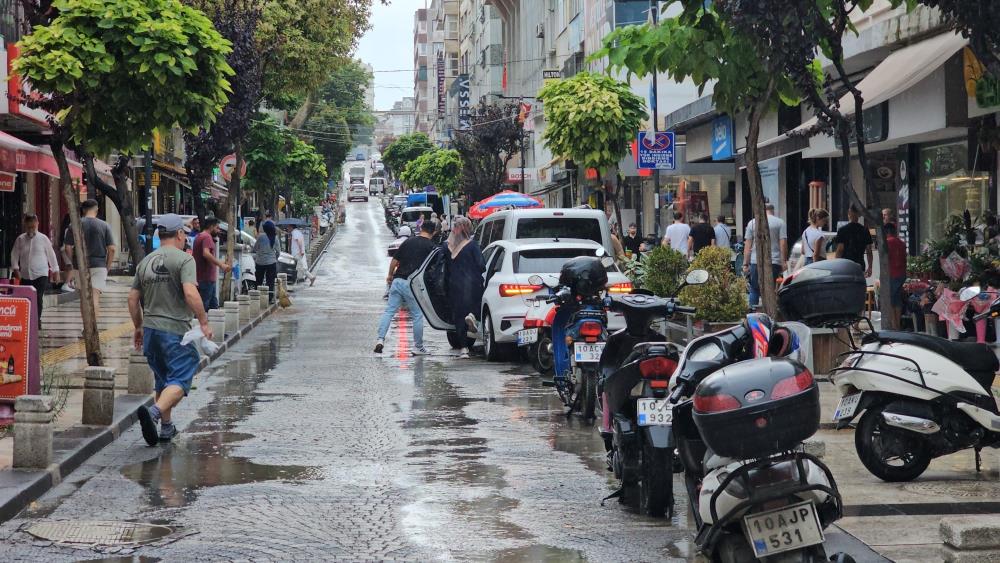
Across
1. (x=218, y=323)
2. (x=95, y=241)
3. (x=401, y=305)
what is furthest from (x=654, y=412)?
(x=95, y=241)

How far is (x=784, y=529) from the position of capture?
17.6 feet

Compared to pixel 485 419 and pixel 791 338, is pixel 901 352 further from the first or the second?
pixel 485 419

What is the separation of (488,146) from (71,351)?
5568 cm

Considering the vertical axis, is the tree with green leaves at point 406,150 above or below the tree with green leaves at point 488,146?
above

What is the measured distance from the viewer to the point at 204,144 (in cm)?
3148

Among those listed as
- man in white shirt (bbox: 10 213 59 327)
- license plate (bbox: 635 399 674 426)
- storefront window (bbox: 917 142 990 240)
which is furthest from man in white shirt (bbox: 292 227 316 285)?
license plate (bbox: 635 399 674 426)

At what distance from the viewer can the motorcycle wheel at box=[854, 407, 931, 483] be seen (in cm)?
882

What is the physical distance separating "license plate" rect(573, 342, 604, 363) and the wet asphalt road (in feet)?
2.10

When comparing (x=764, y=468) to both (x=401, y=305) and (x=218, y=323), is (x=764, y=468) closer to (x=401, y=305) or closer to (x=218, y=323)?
(x=401, y=305)

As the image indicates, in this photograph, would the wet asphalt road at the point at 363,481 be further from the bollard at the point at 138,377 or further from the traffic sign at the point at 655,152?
the traffic sign at the point at 655,152

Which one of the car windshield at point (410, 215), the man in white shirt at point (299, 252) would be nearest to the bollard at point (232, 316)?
the man in white shirt at point (299, 252)

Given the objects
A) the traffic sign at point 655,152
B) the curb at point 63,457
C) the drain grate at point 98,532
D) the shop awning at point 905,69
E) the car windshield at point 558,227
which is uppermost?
the shop awning at point 905,69

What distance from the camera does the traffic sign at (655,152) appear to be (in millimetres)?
26297

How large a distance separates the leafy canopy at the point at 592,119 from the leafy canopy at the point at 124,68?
18.2m
